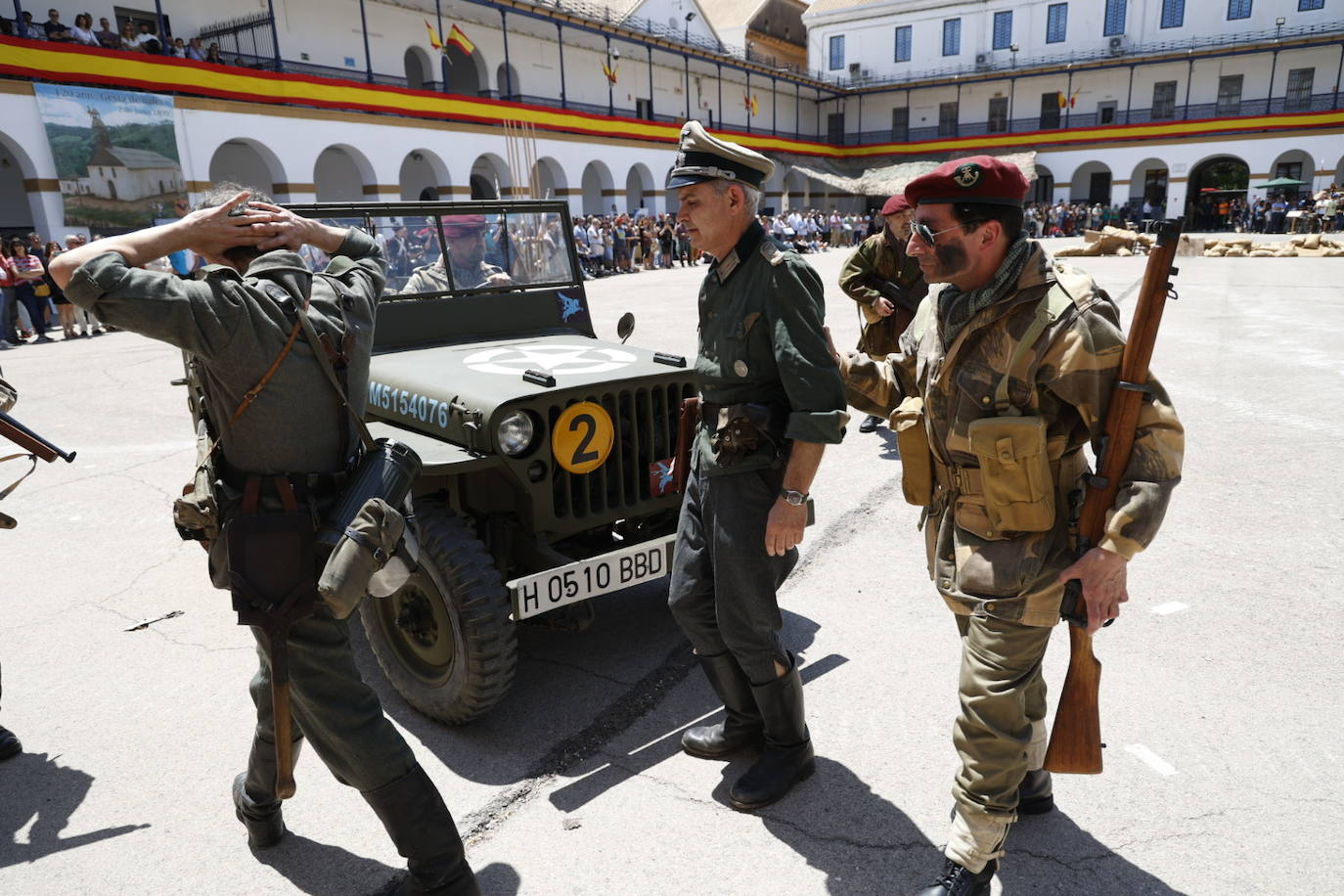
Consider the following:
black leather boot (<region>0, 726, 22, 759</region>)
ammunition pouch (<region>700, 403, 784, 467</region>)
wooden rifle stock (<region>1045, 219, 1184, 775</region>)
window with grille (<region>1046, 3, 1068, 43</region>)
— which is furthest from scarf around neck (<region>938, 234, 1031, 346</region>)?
window with grille (<region>1046, 3, 1068, 43</region>)

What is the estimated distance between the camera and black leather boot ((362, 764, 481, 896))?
222 cm

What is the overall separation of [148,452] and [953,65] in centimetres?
4986

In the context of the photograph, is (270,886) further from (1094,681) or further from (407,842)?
(1094,681)

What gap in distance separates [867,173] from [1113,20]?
542 inches

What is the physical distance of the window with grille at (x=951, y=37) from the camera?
4800cm

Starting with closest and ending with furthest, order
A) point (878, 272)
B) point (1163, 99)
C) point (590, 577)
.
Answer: point (590, 577)
point (878, 272)
point (1163, 99)

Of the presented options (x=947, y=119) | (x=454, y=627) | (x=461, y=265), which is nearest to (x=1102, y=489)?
(x=454, y=627)

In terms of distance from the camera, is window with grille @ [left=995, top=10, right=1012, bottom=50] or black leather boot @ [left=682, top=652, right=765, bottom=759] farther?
window with grille @ [left=995, top=10, right=1012, bottom=50]

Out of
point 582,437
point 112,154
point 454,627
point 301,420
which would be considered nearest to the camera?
point 301,420

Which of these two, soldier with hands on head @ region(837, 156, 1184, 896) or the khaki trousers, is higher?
soldier with hands on head @ region(837, 156, 1184, 896)

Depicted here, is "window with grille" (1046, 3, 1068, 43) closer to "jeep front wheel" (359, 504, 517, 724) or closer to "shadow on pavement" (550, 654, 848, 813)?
"shadow on pavement" (550, 654, 848, 813)

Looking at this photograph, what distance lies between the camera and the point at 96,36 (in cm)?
1973

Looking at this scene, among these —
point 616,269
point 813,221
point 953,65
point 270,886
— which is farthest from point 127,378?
point 953,65

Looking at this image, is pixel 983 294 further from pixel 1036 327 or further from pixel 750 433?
pixel 750 433
